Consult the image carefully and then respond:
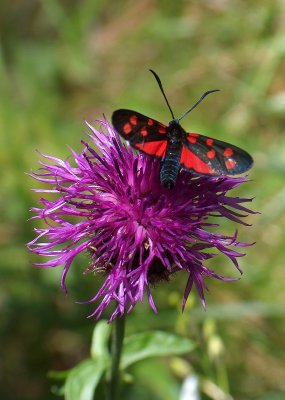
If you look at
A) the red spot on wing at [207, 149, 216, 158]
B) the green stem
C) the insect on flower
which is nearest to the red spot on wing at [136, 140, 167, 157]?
the insect on flower

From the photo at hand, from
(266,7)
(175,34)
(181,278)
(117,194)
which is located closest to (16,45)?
(175,34)

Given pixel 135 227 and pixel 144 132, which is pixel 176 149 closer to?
pixel 144 132

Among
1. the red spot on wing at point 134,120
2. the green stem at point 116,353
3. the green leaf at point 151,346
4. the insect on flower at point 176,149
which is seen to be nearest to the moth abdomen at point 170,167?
the insect on flower at point 176,149

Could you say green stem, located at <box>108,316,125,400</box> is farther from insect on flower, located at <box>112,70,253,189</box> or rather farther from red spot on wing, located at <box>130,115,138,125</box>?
red spot on wing, located at <box>130,115,138,125</box>

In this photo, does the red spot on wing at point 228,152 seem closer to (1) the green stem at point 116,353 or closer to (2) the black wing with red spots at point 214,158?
(2) the black wing with red spots at point 214,158

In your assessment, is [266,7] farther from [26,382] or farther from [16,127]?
[26,382]

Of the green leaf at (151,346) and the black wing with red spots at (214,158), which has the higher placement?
the black wing with red spots at (214,158)

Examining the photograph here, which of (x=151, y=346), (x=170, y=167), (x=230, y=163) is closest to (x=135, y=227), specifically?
(x=170, y=167)
